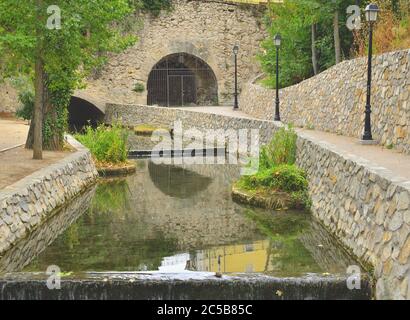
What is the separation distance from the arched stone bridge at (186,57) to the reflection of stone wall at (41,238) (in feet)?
65.7

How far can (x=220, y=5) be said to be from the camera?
3272 cm

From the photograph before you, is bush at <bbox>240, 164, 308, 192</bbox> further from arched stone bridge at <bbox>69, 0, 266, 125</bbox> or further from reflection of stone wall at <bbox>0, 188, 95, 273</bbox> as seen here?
arched stone bridge at <bbox>69, 0, 266, 125</bbox>

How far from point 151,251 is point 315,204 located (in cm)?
354

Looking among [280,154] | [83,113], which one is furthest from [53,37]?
[83,113]

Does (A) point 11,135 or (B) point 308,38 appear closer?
(A) point 11,135

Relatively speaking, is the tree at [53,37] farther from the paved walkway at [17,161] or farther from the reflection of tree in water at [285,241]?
the reflection of tree in water at [285,241]

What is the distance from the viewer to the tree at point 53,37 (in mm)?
11062

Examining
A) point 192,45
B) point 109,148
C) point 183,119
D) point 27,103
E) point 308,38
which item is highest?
point 192,45

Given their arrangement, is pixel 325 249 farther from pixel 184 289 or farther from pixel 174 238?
pixel 184 289

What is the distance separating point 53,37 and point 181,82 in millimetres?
23771

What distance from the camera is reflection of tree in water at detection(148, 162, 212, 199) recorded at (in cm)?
1333

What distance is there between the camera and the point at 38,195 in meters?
9.78

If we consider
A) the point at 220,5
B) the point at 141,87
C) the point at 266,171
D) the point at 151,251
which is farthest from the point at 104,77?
the point at 151,251

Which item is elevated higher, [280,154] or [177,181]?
[280,154]
